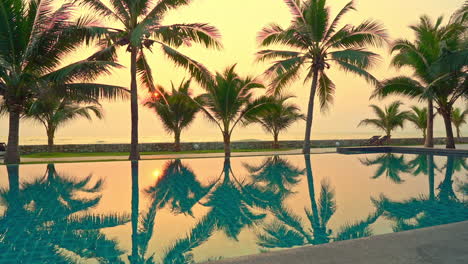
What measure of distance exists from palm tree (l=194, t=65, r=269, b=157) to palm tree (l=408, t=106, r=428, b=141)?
52.3ft

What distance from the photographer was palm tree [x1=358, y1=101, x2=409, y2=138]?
26.0 metres

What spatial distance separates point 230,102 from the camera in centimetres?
1570

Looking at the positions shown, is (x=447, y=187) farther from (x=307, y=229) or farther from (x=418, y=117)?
(x=418, y=117)

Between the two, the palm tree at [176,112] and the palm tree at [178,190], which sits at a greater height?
the palm tree at [176,112]

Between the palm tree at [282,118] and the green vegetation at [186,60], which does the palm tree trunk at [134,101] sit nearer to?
the green vegetation at [186,60]

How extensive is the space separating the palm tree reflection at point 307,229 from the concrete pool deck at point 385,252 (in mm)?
1010

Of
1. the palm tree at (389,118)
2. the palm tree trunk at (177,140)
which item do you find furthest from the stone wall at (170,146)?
the palm tree at (389,118)

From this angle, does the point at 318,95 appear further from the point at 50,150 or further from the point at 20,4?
the point at 50,150

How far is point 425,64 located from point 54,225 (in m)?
17.7

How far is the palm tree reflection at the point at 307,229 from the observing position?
4.43 meters

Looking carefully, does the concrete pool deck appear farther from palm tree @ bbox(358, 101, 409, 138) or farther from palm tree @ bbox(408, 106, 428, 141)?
palm tree @ bbox(408, 106, 428, 141)

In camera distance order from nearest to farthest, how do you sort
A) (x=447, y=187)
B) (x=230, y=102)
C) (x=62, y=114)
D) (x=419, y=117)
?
(x=447, y=187) → (x=230, y=102) → (x=62, y=114) → (x=419, y=117)

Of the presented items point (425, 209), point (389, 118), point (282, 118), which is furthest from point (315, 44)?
point (425, 209)

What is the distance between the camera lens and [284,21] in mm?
17422
